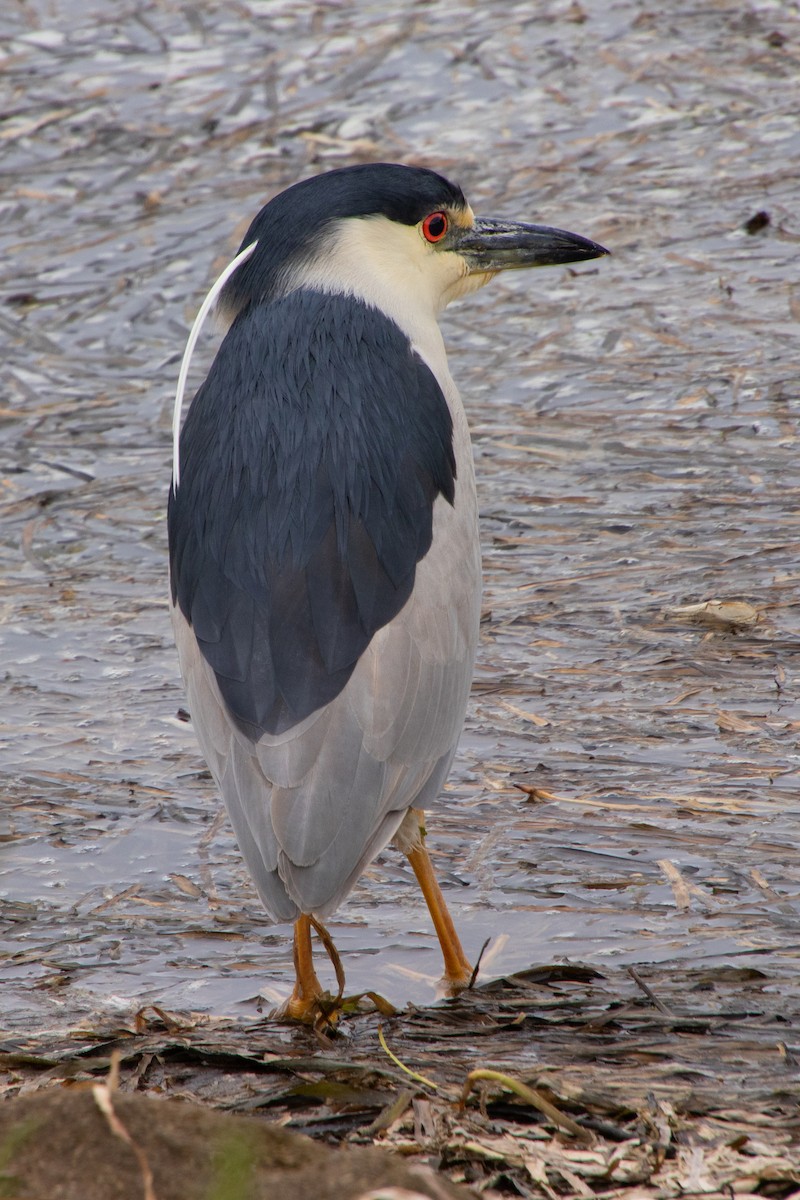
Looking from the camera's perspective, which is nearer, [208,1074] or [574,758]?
[208,1074]

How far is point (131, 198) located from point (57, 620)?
3.37 meters

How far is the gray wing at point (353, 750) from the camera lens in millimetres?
3223

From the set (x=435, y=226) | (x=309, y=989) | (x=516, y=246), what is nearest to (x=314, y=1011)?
(x=309, y=989)

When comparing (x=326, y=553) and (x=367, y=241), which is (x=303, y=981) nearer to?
(x=326, y=553)

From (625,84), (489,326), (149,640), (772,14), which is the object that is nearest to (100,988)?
(149,640)

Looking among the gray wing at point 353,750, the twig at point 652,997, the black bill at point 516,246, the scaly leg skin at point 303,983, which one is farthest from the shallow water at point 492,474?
the black bill at point 516,246

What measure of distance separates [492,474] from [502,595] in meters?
0.80

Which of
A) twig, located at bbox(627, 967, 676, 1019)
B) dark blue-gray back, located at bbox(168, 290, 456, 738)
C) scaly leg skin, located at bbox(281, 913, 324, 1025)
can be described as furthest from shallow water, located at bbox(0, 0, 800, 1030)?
dark blue-gray back, located at bbox(168, 290, 456, 738)

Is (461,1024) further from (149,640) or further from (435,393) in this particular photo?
(149,640)

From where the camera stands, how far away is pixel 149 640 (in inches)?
200

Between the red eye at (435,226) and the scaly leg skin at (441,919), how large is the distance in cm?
151

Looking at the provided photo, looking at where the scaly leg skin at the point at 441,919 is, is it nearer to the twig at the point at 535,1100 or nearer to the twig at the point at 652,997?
the twig at the point at 652,997

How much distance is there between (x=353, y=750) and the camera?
3309 millimetres

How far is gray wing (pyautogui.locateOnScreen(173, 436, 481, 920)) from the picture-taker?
10.6 feet
